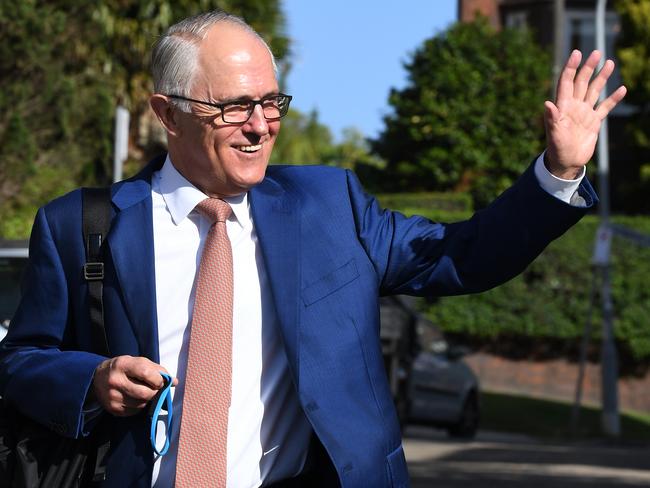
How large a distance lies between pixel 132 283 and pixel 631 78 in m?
29.0

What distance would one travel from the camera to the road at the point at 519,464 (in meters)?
12.7

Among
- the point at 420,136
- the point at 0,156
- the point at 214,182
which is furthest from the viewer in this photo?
the point at 420,136

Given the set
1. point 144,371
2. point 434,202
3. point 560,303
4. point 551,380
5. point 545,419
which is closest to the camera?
point 144,371

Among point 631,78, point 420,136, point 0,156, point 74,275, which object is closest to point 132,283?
point 74,275

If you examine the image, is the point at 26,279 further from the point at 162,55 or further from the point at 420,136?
the point at 420,136

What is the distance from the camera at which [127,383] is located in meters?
3.14

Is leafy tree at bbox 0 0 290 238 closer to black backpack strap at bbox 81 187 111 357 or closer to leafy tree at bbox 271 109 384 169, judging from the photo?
leafy tree at bbox 271 109 384 169

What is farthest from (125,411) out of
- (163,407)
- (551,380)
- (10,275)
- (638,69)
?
(638,69)

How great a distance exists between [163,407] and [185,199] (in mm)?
479

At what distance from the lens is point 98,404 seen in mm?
3299

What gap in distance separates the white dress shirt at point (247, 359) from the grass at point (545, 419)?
1857cm

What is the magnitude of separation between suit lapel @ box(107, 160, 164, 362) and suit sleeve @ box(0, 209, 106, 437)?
0.37ft

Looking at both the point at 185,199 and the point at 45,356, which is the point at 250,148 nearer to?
the point at 185,199

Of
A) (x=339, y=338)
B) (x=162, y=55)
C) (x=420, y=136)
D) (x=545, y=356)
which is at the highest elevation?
(x=162, y=55)
